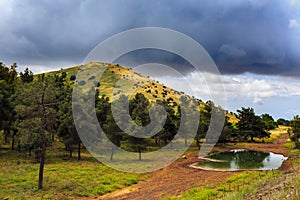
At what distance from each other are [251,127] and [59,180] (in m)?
66.9

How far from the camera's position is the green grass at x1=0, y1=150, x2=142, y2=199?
964 inches

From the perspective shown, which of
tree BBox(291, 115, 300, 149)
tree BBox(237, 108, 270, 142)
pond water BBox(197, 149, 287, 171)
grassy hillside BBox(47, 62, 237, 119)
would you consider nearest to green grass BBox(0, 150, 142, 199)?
pond water BBox(197, 149, 287, 171)

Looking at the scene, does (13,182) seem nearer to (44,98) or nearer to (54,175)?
(54,175)

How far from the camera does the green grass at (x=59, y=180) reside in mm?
24484

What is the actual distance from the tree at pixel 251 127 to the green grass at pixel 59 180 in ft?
186

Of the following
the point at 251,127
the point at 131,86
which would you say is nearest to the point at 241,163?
the point at 251,127

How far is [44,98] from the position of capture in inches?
1054

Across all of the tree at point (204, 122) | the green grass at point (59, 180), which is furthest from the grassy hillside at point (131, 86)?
the green grass at point (59, 180)

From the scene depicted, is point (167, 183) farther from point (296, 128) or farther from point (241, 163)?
point (296, 128)

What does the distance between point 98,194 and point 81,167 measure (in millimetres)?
11703

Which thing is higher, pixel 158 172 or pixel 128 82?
pixel 128 82

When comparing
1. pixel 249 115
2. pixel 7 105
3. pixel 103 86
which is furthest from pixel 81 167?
pixel 103 86

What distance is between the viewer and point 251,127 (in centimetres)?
8406

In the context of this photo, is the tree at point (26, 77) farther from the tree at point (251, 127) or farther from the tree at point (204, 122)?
the tree at point (251, 127)
